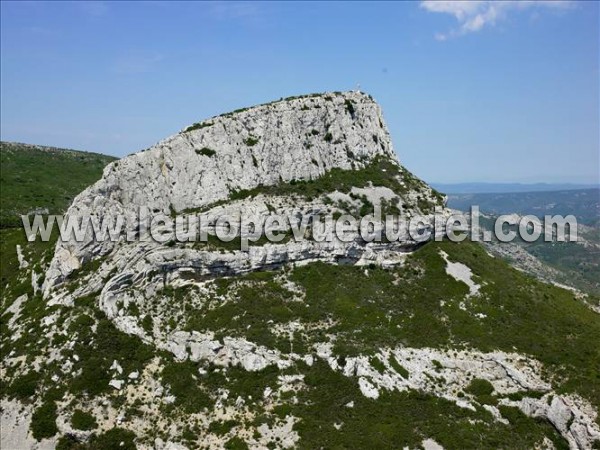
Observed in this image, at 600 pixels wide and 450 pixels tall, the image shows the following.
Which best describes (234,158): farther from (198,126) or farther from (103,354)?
(103,354)

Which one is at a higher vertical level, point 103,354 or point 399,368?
point 103,354

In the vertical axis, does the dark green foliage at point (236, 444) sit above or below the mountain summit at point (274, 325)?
below

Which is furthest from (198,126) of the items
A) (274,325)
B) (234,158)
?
(274,325)

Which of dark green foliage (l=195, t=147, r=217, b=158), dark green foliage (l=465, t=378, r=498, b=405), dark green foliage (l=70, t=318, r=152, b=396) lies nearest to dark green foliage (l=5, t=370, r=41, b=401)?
dark green foliage (l=70, t=318, r=152, b=396)

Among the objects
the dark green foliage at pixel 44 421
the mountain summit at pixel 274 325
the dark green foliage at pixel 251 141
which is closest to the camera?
the dark green foliage at pixel 44 421

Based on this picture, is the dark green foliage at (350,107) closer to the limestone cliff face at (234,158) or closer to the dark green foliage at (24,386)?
the limestone cliff face at (234,158)

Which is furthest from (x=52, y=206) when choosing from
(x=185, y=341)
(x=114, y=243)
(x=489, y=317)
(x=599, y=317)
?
(x=599, y=317)

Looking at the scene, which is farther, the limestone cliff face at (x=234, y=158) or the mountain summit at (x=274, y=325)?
the limestone cliff face at (x=234, y=158)

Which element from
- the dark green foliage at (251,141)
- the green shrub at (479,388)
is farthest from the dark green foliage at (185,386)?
the dark green foliage at (251,141)
